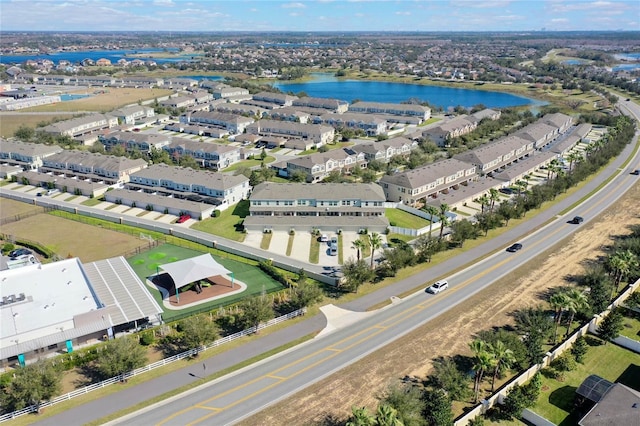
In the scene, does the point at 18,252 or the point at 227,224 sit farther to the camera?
the point at 227,224

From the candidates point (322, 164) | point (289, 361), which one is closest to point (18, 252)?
point (289, 361)

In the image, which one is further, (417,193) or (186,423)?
(417,193)

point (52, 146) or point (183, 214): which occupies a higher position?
point (52, 146)

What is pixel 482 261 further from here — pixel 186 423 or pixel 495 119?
pixel 495 119

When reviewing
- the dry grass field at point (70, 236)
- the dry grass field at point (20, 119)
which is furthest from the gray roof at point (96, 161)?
the dry grass field at point (20, 119)

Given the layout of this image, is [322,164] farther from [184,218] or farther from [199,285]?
[199,285]

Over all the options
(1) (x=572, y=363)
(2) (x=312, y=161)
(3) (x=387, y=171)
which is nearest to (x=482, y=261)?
(1) (x=572, y=363)
